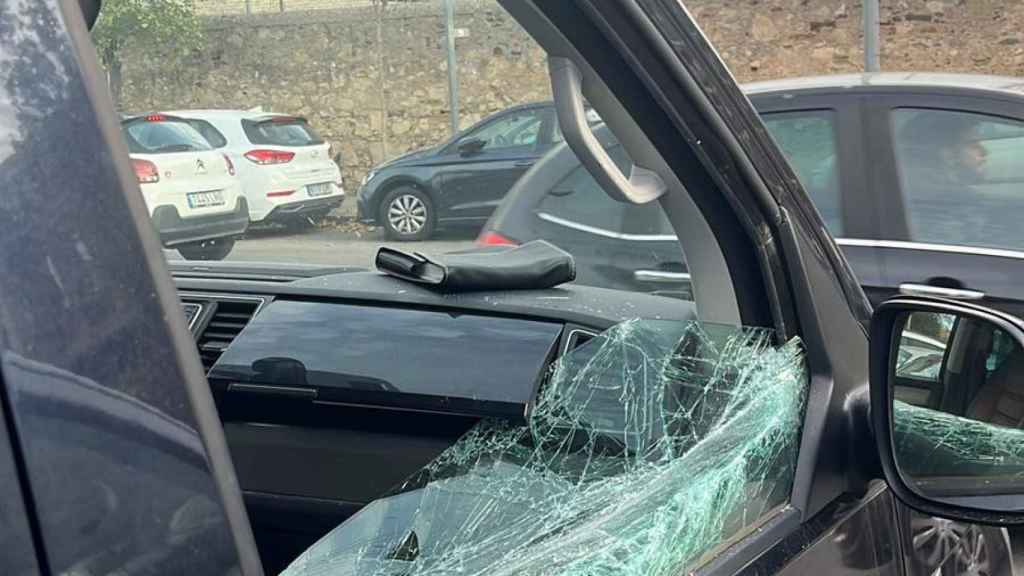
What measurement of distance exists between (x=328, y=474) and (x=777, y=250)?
1081 mm

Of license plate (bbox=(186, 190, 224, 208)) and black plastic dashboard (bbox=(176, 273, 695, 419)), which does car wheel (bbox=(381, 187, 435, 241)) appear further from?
license plate (bbox=(186, 190, 224, 208))

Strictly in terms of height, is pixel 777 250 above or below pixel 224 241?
above

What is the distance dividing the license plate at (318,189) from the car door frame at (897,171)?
9.05ft

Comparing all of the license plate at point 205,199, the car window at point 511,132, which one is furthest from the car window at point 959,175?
the license plate at point 205,199

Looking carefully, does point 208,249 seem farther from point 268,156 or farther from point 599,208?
point 599,208

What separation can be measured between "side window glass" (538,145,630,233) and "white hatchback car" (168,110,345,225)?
47 centimetres

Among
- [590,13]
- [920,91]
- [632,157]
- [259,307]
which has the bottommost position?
[920,91]

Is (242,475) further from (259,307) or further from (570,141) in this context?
(570,141)

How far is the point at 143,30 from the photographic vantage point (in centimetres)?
128

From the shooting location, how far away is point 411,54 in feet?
6.17

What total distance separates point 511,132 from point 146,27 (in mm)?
921

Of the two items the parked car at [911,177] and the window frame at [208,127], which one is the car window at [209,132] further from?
the parked car at [911,177]

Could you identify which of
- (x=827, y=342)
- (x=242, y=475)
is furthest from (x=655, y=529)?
(x=242, y=475)

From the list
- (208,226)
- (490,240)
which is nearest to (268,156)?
(208,226)
